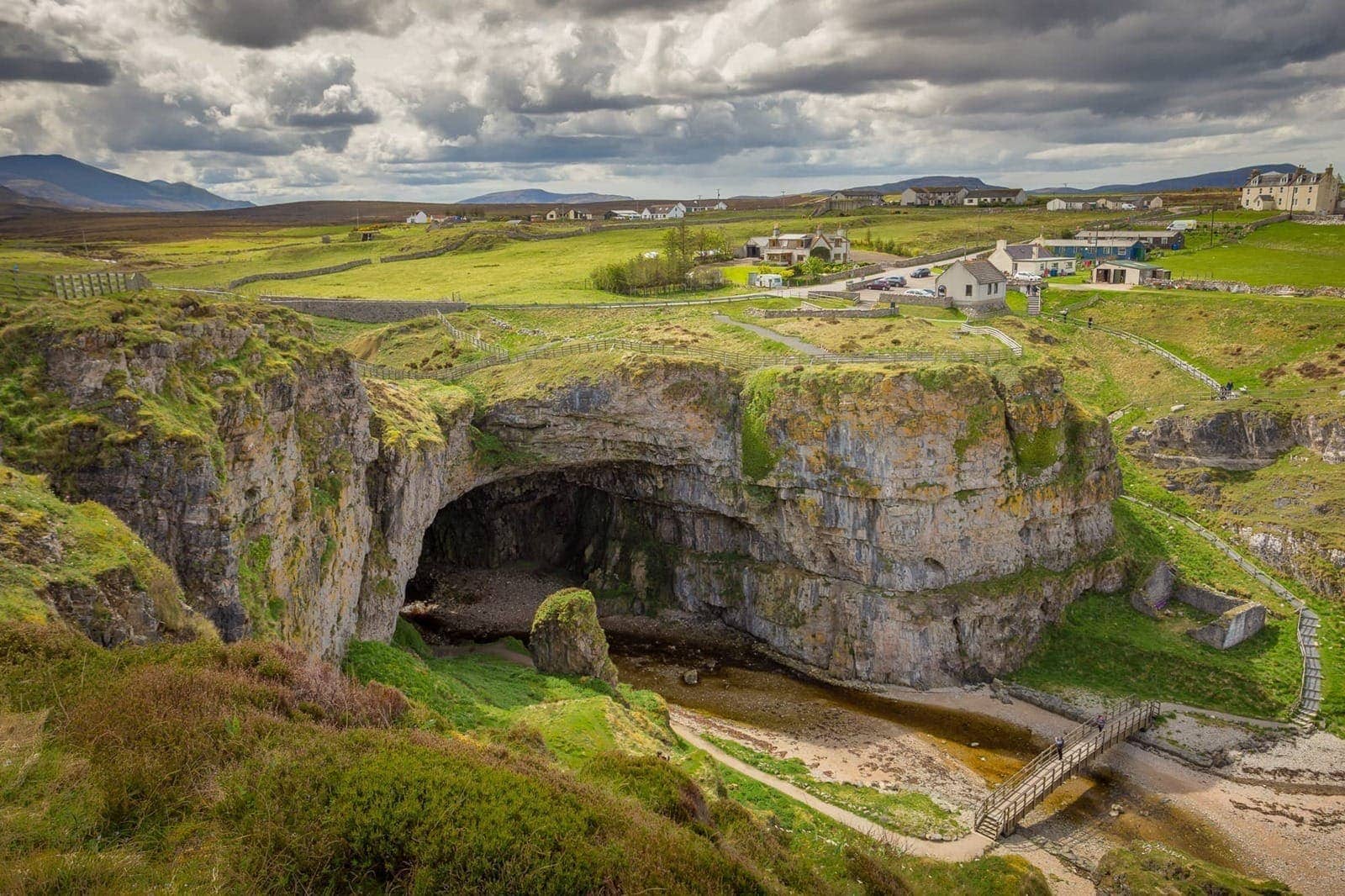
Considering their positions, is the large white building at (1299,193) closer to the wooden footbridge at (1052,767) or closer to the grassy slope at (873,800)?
the wooden footbridge at (1052,767)

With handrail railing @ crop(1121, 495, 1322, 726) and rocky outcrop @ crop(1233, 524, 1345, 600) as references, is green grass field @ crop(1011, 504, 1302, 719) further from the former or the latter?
rocky outcrop @ crop(1233, 524, 1345, 600)

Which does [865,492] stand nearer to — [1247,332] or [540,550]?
[540,550]

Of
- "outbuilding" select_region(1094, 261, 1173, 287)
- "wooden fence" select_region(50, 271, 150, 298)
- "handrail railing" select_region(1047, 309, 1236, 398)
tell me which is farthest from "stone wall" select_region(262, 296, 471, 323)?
"outbuilding" select_region(1094, 261, 1173, 287)

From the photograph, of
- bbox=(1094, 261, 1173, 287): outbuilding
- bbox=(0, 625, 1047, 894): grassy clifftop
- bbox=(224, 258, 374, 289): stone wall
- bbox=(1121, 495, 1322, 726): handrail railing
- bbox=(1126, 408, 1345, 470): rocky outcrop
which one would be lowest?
bbox=(1121, 495, 1322, 726): handrail railing

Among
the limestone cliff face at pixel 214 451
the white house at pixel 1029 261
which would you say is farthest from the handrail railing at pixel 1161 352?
the limestone cliff face at pixel 214 451

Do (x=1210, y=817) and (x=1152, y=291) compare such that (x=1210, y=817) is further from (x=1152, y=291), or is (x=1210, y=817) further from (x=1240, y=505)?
(x=1152, y=291)

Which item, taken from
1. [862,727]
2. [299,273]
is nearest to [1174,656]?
[862,727]

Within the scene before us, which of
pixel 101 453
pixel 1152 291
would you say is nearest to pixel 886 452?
pixel 101 453
